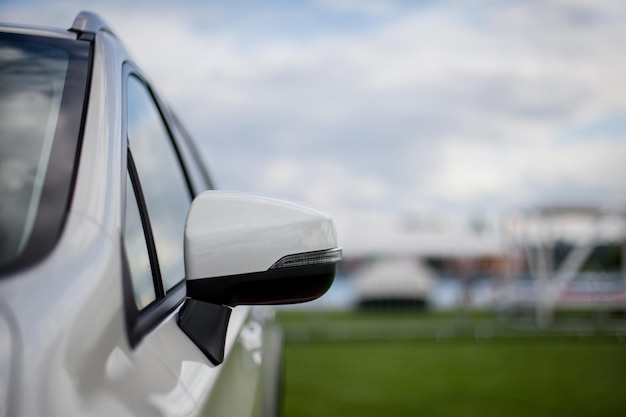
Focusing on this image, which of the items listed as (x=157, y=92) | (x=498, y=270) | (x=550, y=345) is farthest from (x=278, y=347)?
(x=498, y=270)

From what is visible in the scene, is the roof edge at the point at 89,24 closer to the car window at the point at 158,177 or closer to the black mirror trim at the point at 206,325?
the car window at the point at 158,177

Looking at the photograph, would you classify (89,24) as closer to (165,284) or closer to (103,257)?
(165,284)

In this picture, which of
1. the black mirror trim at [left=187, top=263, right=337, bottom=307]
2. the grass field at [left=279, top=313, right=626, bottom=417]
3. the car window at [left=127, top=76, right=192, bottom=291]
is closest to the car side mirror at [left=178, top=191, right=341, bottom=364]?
the black mirror trim at [left=187, top=263, right=337, bottom=307]

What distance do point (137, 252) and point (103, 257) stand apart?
404 mm

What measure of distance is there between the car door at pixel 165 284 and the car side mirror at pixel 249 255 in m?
0.08

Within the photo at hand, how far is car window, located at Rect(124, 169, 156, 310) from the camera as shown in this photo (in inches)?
55.8

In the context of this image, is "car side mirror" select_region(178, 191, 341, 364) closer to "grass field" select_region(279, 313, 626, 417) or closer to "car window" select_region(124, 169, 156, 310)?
"car window" select_region(124, 169, 156, 310)

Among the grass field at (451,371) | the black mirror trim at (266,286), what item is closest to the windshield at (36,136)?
the black mirror trim at (266,286)

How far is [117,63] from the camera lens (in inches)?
59.7

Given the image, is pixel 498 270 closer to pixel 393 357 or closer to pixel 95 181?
pixel 393 357

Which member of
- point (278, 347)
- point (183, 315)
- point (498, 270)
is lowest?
point (498, 270)

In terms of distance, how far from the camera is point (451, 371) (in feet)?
33.0

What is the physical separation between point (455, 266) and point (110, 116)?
55.9ft

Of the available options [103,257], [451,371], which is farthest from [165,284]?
[451,371]
